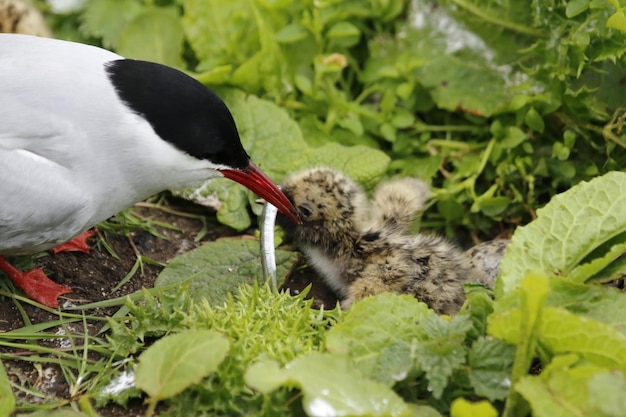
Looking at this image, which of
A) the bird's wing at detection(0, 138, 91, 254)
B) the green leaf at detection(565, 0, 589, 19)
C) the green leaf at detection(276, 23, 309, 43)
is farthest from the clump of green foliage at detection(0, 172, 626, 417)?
the green leaf at detection(276, 23, 309, 43)

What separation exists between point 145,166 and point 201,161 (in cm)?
21

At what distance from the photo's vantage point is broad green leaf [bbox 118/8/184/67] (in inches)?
187

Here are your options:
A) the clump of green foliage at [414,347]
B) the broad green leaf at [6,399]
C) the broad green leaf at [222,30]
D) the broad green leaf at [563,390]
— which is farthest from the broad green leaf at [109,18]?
the broad green leaf at [563,390]

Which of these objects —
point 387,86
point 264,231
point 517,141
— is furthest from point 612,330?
point 387,86

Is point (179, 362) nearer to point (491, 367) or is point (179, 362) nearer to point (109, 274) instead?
point (491, 367)

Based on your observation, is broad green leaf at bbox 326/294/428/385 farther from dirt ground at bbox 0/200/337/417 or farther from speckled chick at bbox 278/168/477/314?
dirt ground at bbox 0/200/337/417

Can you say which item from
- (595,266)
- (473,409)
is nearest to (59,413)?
(473,409)

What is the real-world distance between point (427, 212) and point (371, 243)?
35.0 inches

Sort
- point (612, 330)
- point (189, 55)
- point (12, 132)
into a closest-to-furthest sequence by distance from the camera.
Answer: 1. point (612, 330)
2. point (12, 132)
3. point (189, 55)

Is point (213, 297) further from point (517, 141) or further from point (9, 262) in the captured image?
point (517, 141)

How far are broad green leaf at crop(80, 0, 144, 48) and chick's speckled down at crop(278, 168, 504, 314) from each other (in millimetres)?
1936

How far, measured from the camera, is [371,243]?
359cm

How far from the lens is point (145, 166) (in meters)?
3.21

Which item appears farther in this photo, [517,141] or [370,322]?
[517,141]
